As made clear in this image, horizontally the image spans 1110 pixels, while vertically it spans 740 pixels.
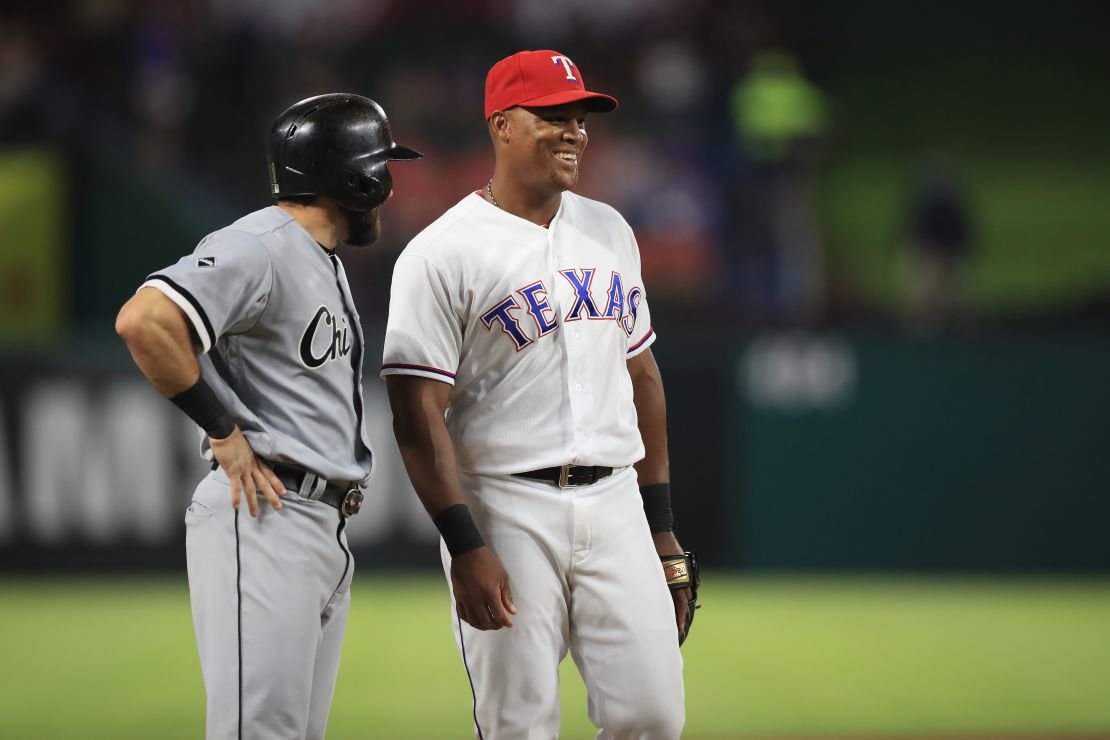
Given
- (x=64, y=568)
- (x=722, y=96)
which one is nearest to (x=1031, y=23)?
(x=722, y=96)

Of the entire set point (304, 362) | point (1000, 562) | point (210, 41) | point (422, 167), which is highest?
point (210, 41)

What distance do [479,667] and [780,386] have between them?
6632 mm

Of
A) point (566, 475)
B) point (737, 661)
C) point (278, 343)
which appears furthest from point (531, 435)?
point (737, 661)

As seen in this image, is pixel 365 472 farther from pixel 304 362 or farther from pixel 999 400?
pixel 999 400

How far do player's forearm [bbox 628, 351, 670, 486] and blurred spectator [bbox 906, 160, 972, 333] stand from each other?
8.75 m

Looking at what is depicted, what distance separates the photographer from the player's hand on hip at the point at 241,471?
10.8 ft

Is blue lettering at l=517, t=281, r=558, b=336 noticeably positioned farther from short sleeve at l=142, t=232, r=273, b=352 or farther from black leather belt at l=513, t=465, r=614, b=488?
short sleeve at l=142, t=232, r=273, b=352

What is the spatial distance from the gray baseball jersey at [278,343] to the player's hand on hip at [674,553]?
94 cm

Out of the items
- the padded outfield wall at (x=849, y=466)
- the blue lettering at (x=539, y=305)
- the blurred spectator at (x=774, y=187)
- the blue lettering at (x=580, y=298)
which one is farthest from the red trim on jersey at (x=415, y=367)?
the blurred spectator at (x=774, y=187)

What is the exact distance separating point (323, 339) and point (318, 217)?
34 centimetres

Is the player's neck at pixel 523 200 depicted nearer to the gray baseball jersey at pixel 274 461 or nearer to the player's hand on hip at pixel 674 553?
the gray baseball jersey at pixel 274 461

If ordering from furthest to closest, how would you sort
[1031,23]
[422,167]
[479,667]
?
[1031,23] < [422,167] < [479,667]

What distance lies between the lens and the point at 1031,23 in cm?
1778

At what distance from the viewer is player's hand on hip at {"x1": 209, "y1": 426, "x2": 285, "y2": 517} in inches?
129
